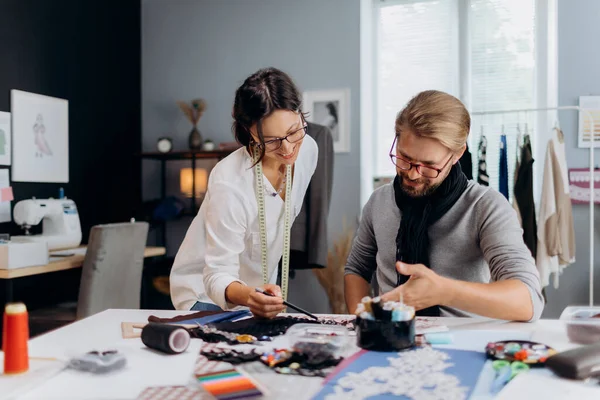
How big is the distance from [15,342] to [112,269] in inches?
92.0

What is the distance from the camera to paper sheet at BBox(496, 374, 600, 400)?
3.16 feet

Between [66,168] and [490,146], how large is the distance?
3154 mm

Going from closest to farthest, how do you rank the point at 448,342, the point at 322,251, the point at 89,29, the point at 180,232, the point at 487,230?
1. the point at 448,342
2. the point at 487,230
3. the point at 322,251
4. the point at 89,29
5. the point at 180,232

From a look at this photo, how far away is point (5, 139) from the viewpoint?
3.80 m

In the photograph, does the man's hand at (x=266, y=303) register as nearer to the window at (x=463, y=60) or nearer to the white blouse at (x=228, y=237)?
the white blouse at (x=228, y=237)

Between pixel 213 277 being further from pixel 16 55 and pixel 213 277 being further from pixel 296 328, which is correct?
pixel 16 55

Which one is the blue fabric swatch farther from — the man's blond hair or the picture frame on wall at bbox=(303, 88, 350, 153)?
the picture frame on wall at bbox=(303, 88, 350, 153)

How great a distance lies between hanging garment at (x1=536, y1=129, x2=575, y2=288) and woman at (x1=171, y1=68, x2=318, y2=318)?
6.99ft

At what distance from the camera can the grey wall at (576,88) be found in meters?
3.91

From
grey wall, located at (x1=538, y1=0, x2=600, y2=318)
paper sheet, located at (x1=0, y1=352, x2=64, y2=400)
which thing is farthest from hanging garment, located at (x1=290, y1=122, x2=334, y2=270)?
paper sheet, located at (x1=0, y1=352, x2=64, y2=400)

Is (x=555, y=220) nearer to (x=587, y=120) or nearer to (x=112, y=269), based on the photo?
(x=587, y=120)

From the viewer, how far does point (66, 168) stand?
170 inches

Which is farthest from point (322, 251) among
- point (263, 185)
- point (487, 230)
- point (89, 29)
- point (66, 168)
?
point (89, 29)

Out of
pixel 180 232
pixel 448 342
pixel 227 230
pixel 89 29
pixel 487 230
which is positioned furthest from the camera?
pixel 180 232
